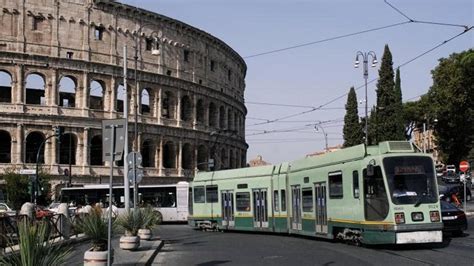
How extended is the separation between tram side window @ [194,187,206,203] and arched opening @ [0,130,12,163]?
3501cm

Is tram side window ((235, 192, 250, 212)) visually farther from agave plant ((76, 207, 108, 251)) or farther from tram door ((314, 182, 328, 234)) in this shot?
agave plant ((76, 207, 108, 251))

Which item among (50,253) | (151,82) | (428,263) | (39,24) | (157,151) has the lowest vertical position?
(428,263)

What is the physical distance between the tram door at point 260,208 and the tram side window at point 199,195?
17.6 feet

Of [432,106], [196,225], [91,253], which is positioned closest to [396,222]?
[91,253]

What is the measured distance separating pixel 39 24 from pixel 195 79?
21.0 metres

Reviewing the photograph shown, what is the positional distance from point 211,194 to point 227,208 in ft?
6.15

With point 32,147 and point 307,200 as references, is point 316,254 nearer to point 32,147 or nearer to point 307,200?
point 307,200

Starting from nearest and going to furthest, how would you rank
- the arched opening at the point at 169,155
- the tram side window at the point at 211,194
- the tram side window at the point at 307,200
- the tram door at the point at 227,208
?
the tram side window at the point at 307,200
the tram door at the point at 227,208
the tram side window at the point at 211,194
the arched opening at the point at 169,155

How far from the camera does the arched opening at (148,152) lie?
70.8 metres

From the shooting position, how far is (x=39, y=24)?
204 feet

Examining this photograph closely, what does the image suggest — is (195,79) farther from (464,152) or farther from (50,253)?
(50,253)

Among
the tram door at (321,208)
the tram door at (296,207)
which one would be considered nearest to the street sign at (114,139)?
the tram door at (321,208)

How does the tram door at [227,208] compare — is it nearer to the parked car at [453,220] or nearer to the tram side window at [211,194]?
the tram side window at [211,194]

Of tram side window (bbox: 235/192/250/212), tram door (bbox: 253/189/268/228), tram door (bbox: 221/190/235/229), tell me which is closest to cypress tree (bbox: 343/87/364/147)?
tram door (bbox: 221/190/235/229)
